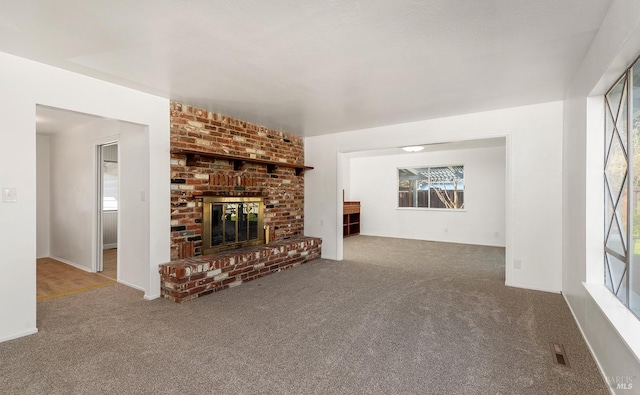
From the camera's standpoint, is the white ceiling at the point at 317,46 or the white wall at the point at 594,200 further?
the white ceiling at the point at 317,46

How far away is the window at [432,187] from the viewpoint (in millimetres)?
7500

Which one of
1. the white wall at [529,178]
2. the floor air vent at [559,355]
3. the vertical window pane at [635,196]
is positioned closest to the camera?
the vertical window pane at [635,196]

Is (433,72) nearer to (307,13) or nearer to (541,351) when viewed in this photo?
A: (307,13)

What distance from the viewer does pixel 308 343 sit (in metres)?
2.34

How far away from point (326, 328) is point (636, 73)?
2693 millimetres

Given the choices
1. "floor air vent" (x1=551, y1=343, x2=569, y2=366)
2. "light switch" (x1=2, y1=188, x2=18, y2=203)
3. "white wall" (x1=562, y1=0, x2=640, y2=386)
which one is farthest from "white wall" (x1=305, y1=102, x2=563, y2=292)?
"light switch" (x1=2, y1=188, x2=18, y2=203)

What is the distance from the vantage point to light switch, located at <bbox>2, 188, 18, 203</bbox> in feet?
7.96

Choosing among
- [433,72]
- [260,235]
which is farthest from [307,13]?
[260,235]

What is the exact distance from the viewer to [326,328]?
2.61m

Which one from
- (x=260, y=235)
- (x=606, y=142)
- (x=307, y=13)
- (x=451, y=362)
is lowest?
(x=451, y=362)

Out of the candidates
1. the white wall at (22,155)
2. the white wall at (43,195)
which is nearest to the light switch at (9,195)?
the white wall at (22,155)

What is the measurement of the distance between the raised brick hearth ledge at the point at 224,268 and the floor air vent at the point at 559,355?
3.16 m

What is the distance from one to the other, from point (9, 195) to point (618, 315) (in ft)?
14.2

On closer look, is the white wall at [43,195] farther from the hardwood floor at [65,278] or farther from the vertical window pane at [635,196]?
the vertical window pane at [635,196]
